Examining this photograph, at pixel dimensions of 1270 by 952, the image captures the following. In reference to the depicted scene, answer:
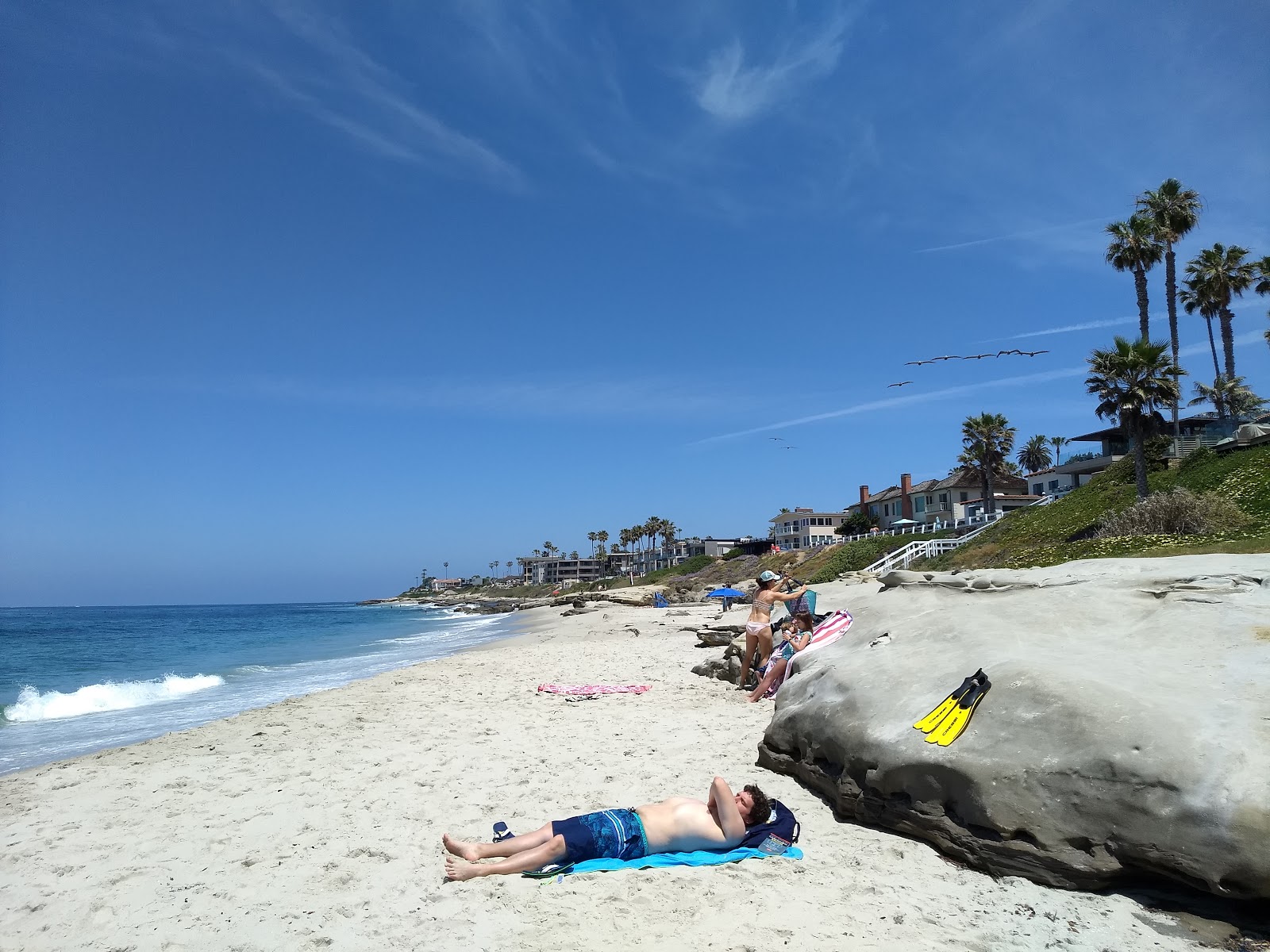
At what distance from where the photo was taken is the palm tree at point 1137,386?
89.2 feet

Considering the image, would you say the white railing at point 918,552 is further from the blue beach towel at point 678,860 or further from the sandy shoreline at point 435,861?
the blue beach towel at point 678,860

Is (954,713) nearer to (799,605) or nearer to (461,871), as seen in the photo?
(461,871)

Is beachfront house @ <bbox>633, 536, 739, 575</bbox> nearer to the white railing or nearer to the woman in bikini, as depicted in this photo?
the white railing

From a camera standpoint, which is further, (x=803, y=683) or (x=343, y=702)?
(x=343, y=702)

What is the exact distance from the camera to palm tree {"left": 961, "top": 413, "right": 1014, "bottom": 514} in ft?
152

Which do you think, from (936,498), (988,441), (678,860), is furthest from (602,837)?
(936,498)

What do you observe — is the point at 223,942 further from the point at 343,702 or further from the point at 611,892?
the point at 343,702

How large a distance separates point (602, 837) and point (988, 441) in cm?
4774

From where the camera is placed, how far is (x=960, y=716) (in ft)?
16.1

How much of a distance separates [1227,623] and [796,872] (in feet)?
12.4

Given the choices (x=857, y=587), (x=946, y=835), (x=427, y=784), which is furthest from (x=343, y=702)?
(x=857, y=587)

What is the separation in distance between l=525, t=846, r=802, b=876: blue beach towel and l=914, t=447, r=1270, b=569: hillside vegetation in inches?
582

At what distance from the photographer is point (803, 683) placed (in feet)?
22.3

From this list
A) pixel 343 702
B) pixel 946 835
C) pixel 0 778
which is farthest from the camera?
pixel 343 702
